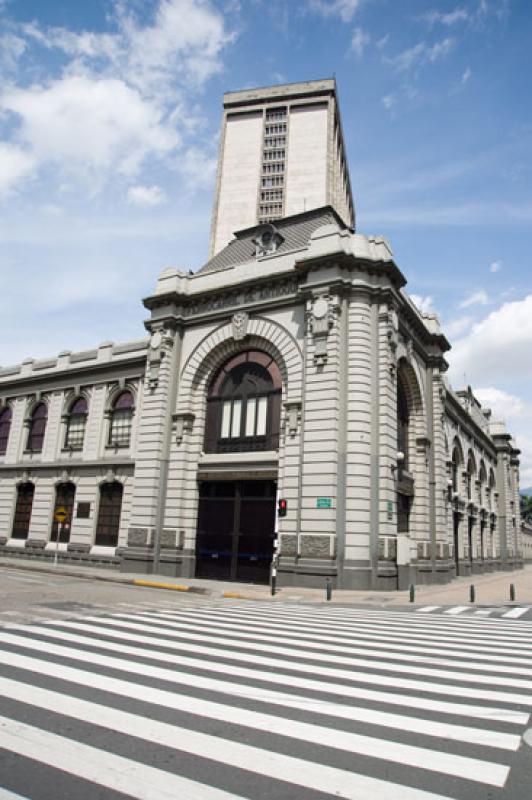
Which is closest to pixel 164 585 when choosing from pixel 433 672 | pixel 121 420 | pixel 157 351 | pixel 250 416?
pixel 250 416

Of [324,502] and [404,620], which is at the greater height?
[324,502]

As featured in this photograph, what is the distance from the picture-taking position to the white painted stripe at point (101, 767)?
3.89 meters

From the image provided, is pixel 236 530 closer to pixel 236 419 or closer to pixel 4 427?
pixel 236 419

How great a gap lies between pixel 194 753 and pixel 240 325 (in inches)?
957

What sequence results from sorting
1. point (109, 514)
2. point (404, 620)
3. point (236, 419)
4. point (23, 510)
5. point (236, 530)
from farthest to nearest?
point (23, 510), point (109, 514), point (236, 419), point (236, 530), point (404, 620)

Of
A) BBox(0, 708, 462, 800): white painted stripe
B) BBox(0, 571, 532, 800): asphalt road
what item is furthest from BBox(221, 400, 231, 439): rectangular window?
BBox(0, 708, 462, 800): white painted stripe

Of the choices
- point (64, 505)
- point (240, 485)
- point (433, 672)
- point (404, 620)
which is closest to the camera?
point (433, 672)

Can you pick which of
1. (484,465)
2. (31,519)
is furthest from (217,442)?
(484,465)

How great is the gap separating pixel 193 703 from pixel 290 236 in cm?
2687

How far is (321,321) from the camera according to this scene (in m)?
24.8

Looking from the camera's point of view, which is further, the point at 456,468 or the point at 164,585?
the point at 456,468

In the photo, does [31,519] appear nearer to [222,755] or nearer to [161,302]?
[161,302]

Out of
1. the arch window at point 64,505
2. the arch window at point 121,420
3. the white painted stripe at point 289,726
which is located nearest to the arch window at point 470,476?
the arch window at point 121,420

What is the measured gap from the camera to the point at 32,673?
6.86m
